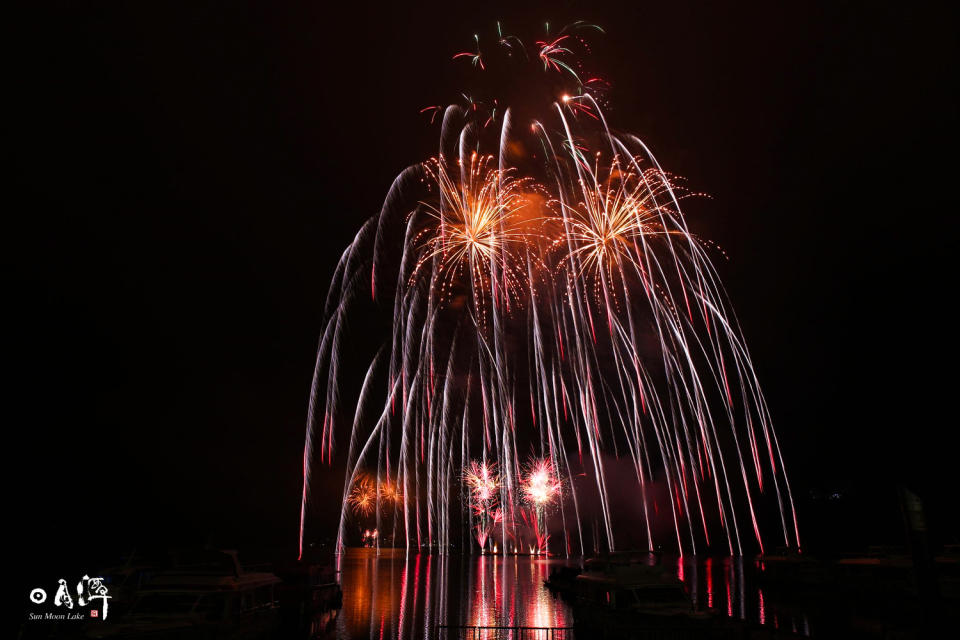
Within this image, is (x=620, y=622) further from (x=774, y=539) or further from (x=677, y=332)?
(x=774, y=539)

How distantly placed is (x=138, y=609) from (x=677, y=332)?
2352 cm

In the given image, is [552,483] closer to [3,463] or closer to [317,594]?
[317,594]

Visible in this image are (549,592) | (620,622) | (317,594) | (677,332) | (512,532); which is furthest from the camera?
(512,532)

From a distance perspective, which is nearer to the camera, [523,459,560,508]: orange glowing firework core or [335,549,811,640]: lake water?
[335,549,811,640]: lake water

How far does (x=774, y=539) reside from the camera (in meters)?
104

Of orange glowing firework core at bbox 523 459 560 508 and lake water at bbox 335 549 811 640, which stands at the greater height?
orange glowing firework core at bbox 523 459 560 508

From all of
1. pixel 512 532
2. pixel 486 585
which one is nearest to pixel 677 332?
pixel 486 585

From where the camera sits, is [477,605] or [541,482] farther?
[541,482]

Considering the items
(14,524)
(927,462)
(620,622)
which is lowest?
(620,622)

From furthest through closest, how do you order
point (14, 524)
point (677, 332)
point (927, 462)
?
1. point (927, 462)
2. point (14, 524)
3. point (677, 332)

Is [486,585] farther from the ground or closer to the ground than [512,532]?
closer to the ground

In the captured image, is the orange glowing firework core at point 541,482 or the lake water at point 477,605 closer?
the lake water at point 477,605

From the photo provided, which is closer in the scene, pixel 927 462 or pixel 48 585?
pixel 48 585

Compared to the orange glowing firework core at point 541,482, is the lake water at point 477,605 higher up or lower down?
lower down
